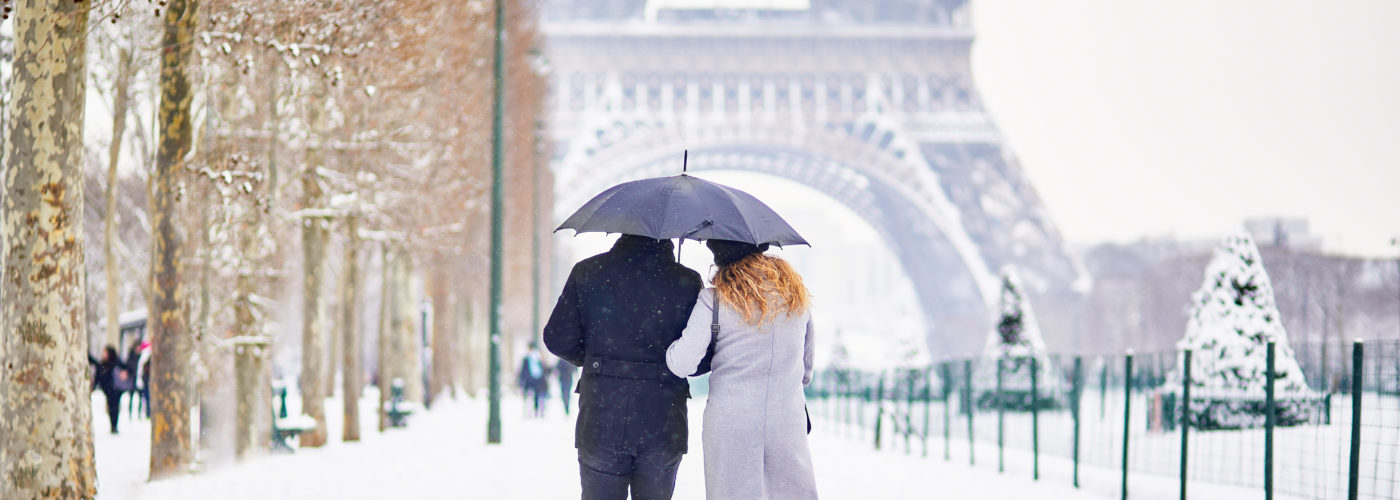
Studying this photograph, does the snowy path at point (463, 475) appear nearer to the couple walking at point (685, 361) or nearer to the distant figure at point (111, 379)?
the distant figure at point (111, 379)

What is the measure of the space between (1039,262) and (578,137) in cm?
2245

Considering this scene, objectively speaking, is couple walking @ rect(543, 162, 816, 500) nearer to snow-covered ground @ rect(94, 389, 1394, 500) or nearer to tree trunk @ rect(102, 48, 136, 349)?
snow-covered ground @ rect(94, 389, 1394, 500)

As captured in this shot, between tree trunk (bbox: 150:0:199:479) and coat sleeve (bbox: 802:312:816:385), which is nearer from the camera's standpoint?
coat sleeve (bbox: 802:312:816:385)

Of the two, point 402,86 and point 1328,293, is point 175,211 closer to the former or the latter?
point 402,86

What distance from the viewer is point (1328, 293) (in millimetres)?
65500

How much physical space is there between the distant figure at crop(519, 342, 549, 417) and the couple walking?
18.9 metres

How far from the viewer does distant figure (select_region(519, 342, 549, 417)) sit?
2483cm

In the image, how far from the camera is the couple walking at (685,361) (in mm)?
A: 5449

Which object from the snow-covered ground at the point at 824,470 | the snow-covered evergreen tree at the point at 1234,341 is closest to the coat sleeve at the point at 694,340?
the snow-covered ground at the point at 824,470

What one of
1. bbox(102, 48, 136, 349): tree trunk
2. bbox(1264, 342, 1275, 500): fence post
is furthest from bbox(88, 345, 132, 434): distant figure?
bbox(1264, 342, 1275, 500): fence post

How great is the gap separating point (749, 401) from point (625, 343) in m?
0.51

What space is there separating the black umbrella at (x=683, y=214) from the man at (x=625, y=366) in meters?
0.14

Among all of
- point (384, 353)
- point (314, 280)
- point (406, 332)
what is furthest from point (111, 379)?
point (406, 332)

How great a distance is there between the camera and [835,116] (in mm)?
73250
